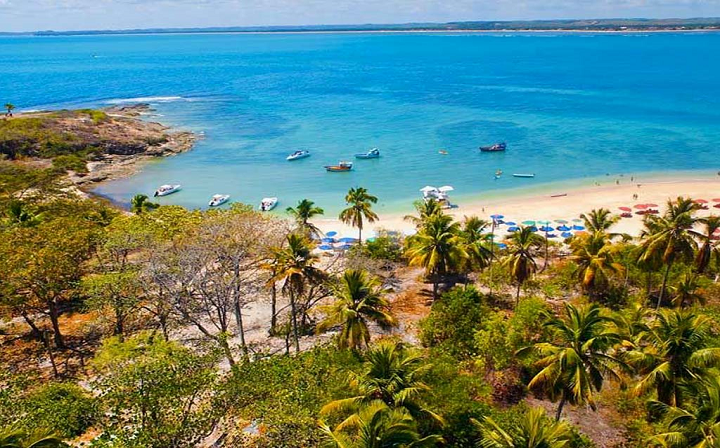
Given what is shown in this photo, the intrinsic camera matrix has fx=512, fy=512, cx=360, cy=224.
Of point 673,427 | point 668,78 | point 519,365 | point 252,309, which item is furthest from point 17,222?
point 668,78

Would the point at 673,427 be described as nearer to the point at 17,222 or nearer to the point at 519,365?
the point at 519,365

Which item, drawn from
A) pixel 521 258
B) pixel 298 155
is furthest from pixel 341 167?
pixel 521 258

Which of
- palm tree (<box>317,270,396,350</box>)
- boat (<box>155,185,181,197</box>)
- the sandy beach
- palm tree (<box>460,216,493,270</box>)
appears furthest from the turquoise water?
palm tree (<box>317,270,396,350</box>)

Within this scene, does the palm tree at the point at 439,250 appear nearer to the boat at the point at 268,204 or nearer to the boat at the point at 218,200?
the boat at the point at 268,204

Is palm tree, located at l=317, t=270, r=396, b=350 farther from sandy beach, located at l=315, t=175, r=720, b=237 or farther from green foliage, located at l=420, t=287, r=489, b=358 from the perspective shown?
sandy beach, located at l=315, t=175, r=720, b=237

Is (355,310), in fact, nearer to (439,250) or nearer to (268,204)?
(439,250)

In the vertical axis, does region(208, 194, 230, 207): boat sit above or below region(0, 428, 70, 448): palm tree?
above
